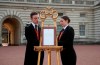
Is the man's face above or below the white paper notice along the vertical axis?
above

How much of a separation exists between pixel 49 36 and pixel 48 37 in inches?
1.4

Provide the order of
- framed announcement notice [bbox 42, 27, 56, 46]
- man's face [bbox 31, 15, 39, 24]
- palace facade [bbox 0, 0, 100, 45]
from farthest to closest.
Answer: palace facade [bbox 0, 0, 100, 45]
man's face [bbox 31, 15, 39, 24]
framed announcement notice [bbox 42, 27, 56, 46]

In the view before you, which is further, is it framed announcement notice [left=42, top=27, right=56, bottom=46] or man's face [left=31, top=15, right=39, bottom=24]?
man's face [left=31, top=15, right=39, bottom=24]

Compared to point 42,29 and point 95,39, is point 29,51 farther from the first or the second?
point 95,39

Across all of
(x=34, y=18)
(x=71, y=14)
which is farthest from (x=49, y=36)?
(x=71, y=14)

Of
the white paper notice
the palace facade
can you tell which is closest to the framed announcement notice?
the white paper notice

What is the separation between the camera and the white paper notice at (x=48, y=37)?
8234 mm

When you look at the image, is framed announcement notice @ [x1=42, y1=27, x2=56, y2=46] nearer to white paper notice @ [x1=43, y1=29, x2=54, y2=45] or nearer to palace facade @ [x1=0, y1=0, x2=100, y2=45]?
white paper notice @ [x1=43, y1=29, x2=54, y2=45]

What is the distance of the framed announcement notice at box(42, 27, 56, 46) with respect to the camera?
8234mm

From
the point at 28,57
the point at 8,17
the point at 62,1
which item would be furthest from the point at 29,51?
the point at 62,1

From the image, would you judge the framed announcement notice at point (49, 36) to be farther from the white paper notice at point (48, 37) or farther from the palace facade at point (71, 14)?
the palace facade at point (71, 14)

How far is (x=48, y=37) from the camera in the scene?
827 centimetres

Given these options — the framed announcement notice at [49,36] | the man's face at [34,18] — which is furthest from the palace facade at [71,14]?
the framed announcement notice at [49,36]

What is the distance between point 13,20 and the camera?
36938 millimetres
